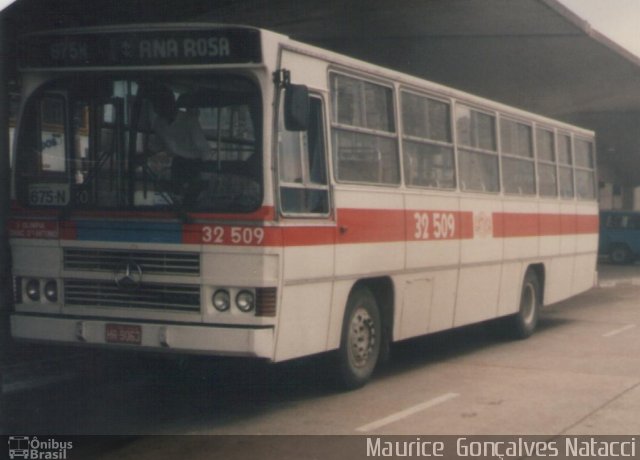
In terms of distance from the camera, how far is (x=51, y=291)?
947 centimetres

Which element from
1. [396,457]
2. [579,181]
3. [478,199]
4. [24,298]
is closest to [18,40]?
[24,298]

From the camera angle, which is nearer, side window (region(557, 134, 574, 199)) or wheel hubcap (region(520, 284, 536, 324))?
wheel hubcap (region(520, 284, 536, 324))

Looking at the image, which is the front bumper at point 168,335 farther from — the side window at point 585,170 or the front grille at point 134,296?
the side window at point 585,170

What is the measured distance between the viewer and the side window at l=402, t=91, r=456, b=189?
1159 cm

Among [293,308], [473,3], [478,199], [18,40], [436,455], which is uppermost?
[473,3]

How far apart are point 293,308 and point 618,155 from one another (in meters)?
45.6

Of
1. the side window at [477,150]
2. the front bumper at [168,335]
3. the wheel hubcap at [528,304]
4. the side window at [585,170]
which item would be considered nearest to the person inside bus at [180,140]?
the front bumper at [168,335]

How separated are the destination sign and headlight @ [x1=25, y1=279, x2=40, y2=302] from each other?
1802 mm

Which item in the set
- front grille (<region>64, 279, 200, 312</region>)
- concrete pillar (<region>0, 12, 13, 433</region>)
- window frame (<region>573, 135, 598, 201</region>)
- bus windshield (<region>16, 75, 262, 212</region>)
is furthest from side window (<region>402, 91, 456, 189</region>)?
window frame (<region>573, 135, 598, 201</region>)

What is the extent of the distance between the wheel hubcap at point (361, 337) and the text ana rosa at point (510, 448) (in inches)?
83.3

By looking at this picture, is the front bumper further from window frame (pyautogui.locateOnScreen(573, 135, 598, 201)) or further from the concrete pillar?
window frame (pyautogui.locateOnScreen(573, 135, 598, 201))

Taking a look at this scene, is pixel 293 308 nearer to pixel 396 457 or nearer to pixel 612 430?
pixel 396 457

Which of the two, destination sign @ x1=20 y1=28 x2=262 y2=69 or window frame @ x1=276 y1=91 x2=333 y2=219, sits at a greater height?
destination sign @ x1=20 y1=28 x2=262 y2=69

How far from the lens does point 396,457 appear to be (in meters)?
7.87
